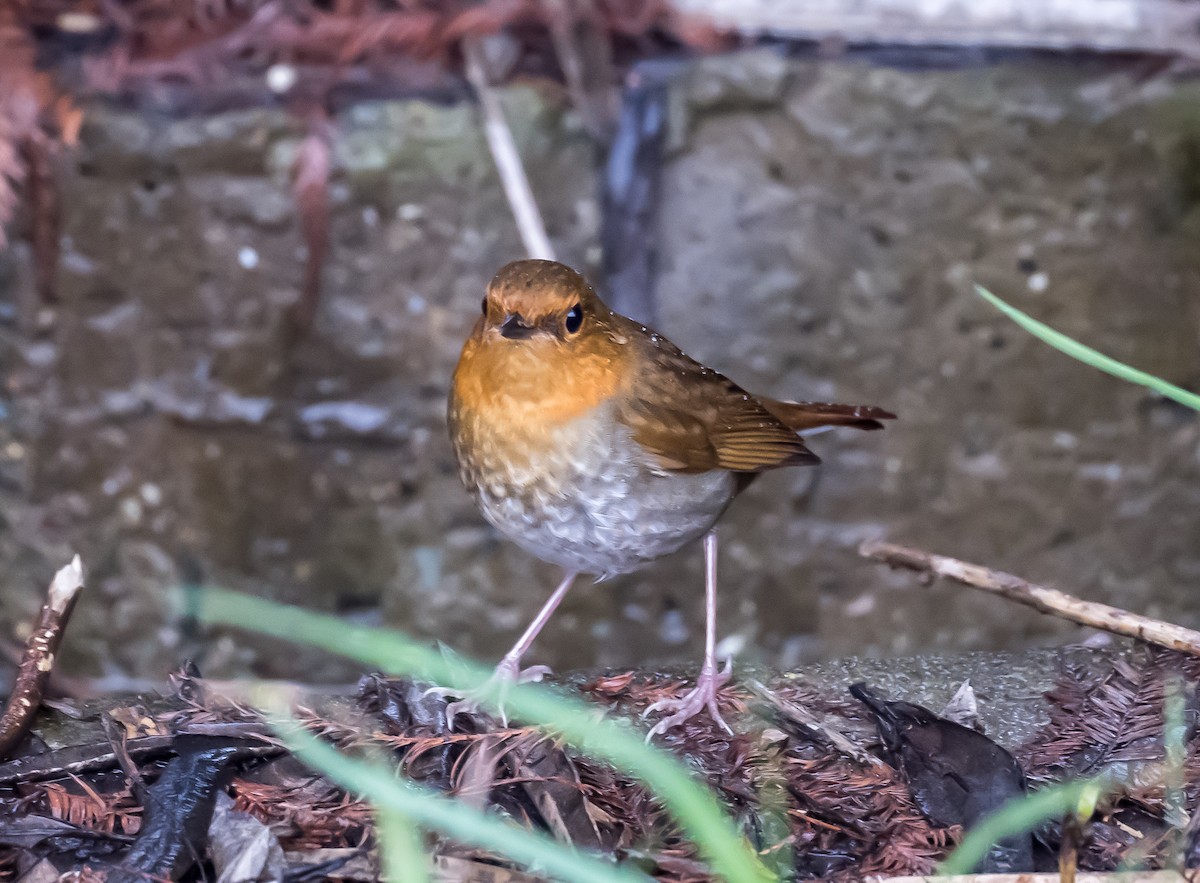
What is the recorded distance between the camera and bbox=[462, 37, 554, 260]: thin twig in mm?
3021

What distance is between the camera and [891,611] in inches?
132

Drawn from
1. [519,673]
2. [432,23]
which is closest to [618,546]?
[519,673]

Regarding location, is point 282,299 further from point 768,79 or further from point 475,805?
point 475,805

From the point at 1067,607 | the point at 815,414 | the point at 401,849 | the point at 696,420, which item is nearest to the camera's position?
the point at 401,849

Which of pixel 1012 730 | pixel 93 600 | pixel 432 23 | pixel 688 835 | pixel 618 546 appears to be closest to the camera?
pixel 688 835

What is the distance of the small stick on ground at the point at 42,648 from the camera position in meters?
1.69

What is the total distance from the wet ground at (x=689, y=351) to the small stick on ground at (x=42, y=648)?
143 centimetres

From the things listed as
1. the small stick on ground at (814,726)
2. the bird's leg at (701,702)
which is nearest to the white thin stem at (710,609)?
the bird's leg at (701,702)

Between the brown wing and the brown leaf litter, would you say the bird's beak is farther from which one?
the brown leaf litter

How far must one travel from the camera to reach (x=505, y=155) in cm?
303

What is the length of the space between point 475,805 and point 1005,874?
2.07ft

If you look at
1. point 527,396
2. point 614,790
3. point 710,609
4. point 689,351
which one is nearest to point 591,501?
point 527,396

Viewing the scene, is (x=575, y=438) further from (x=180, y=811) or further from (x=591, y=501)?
(x=180, y=811)

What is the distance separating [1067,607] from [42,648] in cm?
159
